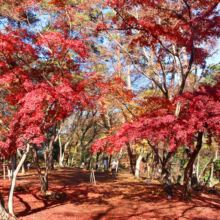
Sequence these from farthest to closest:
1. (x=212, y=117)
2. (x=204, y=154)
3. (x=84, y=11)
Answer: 1. (x=204, y=154)
2. (x=84, y=11)
3. (x=212, y=117)

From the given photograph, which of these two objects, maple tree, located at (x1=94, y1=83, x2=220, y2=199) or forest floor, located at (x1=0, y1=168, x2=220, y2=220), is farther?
forest floor, located at (x1=0, y1=168, x2=220, y2=220)

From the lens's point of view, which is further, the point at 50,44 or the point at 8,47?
the point at 50,44

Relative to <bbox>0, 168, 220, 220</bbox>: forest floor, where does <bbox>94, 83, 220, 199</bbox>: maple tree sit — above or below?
above

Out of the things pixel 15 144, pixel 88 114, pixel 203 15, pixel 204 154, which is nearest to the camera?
pixel 15 144

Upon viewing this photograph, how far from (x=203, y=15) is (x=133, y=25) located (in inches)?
90.1

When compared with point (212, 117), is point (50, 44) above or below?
above

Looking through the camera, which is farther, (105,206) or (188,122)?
(105,206)

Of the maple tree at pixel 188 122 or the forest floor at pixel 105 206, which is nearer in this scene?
the maple tree at pixel 188 122

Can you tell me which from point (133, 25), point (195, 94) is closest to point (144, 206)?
point (195, 94)

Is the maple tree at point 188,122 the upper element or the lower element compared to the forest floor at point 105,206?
upper

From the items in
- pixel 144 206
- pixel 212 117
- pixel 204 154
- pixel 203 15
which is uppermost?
pixel 203 15

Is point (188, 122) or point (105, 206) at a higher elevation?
point (188, 122)

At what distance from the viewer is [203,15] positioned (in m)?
6.95

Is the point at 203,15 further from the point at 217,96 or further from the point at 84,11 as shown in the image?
the point at 84,11
